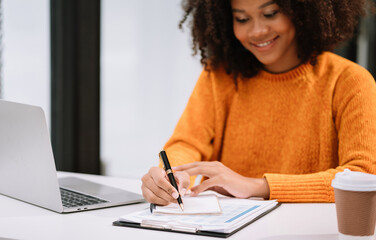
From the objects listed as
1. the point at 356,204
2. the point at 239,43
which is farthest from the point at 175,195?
the point at 239,43

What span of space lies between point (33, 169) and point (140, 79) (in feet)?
5.88

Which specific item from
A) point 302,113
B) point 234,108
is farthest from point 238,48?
point 302,113

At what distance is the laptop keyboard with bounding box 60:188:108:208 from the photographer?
1.15m

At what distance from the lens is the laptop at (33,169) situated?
1.04m

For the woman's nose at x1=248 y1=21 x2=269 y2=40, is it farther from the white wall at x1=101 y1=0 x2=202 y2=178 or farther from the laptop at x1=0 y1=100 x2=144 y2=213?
the white wall at x1=101 y1=0 x2=202 y2=178

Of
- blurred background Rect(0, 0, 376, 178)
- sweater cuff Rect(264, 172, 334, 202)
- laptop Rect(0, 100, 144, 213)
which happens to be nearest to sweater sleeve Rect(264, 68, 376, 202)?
sweater cuff Rect(264, 172, 334, 202)

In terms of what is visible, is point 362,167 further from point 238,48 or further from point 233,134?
point 238,48

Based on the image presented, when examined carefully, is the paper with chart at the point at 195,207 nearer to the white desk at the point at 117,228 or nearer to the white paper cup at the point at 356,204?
the white desk at the point at 117,228

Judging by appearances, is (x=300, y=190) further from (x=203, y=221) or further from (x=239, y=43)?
(x=239, y=43)

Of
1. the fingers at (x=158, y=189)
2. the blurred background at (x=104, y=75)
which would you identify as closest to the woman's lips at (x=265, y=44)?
the fingers at (x=158, y=189)

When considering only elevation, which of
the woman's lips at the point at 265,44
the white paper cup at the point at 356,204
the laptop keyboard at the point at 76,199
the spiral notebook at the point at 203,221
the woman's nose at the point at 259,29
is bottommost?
the laptop keyboard at the point at 76,199

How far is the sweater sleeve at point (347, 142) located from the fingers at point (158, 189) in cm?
29

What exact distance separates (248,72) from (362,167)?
1.89 ft

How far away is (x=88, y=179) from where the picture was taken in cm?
152
